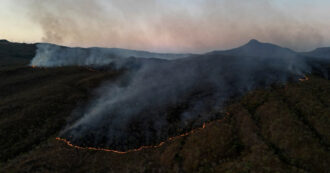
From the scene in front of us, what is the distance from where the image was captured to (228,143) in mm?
27766

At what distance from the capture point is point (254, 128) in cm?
3025

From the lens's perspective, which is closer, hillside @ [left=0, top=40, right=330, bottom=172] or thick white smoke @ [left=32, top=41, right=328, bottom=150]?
hillside @ [left=0, top=40, right=330, bottom=172]

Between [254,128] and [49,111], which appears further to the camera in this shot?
[49,111]

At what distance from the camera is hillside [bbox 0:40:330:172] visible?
958 inches

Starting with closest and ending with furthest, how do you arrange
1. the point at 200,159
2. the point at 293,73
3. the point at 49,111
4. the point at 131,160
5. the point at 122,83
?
the point at 200,159
the point at 131,160
the point at 49,111
the point at 293,73
the point at 122,83

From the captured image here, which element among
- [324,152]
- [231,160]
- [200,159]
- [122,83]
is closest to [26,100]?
[122,83]

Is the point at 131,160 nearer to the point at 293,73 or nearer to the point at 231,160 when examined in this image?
the point at 231,160

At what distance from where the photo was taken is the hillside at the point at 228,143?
24344 millimetres

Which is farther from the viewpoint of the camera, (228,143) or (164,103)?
(164,103)

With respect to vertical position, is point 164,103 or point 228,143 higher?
point 164,103

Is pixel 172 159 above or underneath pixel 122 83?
underneath

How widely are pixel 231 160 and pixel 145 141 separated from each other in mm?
16058

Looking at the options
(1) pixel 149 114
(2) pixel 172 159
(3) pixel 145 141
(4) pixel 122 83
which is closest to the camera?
(2) pixel 172 159

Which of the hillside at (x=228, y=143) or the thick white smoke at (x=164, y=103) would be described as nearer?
the hillside at (x=228, y=143)
